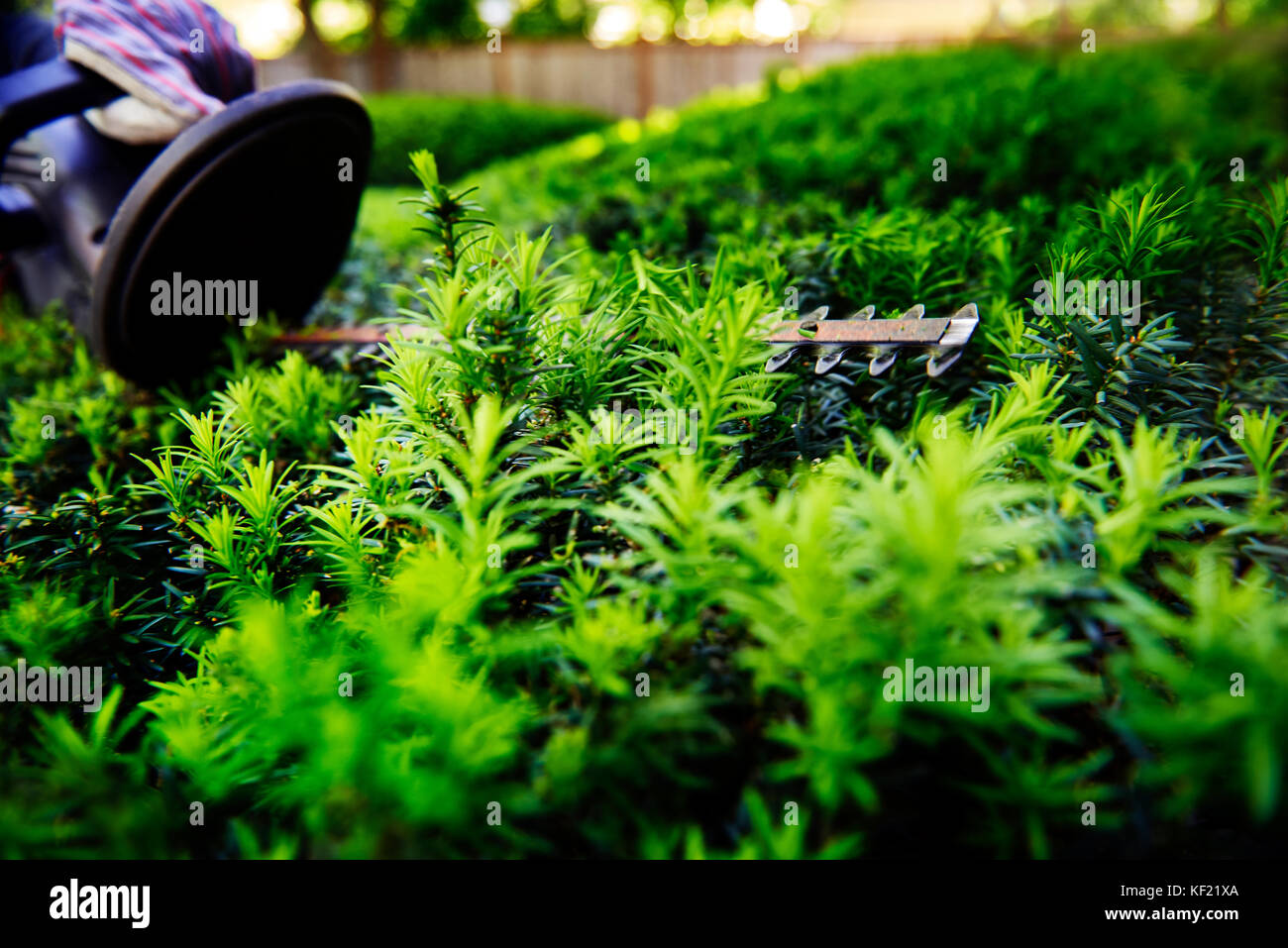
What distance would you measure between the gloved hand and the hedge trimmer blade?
7.11ft

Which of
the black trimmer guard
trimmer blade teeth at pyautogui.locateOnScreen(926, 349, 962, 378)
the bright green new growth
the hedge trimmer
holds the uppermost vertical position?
the black trimmer guard

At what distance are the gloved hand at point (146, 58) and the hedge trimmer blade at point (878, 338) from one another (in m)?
2.17

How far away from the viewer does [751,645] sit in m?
1.37

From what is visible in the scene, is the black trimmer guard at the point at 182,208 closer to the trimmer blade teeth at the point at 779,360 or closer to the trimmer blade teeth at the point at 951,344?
the trimmer blade teeth at the point at 779,360

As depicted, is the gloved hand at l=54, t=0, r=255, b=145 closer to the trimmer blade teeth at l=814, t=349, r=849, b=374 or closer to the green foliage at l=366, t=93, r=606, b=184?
the trimmer blade teeth at l=814, t=349, r=849, b=374

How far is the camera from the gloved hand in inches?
102

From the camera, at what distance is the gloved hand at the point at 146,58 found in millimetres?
2598

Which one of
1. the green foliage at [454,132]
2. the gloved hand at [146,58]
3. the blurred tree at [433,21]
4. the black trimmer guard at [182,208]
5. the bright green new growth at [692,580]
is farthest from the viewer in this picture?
the blurred tree at [433,21]

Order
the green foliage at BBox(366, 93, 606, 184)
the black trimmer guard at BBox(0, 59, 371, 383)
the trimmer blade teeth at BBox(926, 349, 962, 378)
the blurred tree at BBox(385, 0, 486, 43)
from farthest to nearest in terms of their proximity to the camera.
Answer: the blurred tree at BBox(385, 0, 486, 43), the green foliage at BBox(366, 93, 606, 184), the black trimmer guard at BBox(0, 59, 371, 383), the trimmer blade teeth at BBox(926, 349, 962, 378)

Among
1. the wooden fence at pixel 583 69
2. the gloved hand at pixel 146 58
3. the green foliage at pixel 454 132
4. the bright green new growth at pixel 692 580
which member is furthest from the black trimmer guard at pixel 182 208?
the wooden fence at pixel 583 69

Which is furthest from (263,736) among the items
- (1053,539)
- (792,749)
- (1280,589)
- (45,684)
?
(1280,589)

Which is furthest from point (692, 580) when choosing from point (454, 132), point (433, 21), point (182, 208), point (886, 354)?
point (433, 21)

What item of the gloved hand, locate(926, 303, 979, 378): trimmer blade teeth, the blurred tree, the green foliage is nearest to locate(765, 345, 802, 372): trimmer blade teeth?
locate(926, 303, 979, 378): trimmer blade teeth

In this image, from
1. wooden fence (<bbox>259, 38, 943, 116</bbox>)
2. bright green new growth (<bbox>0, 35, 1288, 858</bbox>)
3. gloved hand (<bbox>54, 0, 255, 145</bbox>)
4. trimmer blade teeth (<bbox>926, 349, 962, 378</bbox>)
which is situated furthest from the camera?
wooden fence (<bbox>259, 38, 943, 116</bbox>)
